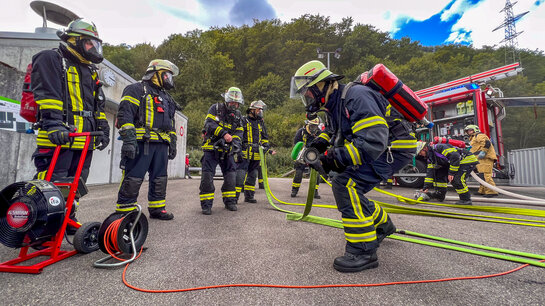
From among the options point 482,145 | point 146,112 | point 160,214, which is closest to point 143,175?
point 160,214

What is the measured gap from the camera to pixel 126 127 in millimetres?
2906

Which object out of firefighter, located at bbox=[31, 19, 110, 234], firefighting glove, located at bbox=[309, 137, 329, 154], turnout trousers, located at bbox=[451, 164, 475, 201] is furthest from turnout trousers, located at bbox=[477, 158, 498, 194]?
firefighter, located at bbox=[31, 19, 110, 234]

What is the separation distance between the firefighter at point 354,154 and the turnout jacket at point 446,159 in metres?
4.03

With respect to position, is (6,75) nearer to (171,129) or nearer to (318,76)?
(171,129)

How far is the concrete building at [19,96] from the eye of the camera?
16.4 feet

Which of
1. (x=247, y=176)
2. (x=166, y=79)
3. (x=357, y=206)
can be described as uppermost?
(x=166, y=79)

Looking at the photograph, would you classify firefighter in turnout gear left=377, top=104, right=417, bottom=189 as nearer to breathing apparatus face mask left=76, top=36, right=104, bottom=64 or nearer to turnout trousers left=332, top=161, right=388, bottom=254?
turnout trousers left=332, top=161, right=388, bottom=254

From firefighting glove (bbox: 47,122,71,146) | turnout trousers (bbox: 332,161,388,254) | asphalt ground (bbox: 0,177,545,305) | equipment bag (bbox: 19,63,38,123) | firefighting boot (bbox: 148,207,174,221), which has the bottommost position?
asphalt ground (bbox: 0,177,545,305)

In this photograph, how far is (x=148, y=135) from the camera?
10.3 feet

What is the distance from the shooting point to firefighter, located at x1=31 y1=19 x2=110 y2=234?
229cm

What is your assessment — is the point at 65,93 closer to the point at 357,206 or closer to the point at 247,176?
the point at 357,206

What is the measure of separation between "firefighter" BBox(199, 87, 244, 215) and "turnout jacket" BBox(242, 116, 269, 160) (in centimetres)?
72

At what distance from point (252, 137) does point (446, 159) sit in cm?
432

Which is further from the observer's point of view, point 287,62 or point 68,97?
point 287,62
